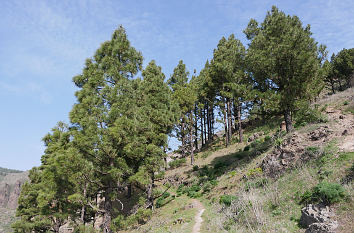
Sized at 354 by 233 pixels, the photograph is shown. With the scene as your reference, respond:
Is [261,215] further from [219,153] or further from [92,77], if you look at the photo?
[219,153]

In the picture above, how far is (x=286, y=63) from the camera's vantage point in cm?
1577

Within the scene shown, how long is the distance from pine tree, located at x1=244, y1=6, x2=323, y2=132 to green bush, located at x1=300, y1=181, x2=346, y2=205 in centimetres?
855

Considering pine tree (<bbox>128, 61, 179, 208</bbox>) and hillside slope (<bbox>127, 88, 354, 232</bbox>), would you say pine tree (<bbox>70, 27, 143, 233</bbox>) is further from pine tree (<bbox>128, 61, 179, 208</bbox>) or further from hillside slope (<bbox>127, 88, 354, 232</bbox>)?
hillside slope (<bbox>127, 88, 354, 232</bbox>)

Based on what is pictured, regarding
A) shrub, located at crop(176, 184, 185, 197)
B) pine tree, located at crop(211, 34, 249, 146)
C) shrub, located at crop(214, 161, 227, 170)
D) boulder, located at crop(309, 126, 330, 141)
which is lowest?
shrub, located at crop(176, 184, 185, 197)

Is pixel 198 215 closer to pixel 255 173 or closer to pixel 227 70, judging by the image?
pixel 255 173

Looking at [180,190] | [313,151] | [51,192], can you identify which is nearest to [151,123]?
[51,192]

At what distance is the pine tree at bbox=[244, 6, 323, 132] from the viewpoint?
15.1m

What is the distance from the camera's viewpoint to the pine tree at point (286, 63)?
15125mm

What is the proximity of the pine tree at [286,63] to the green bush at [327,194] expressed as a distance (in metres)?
8.55

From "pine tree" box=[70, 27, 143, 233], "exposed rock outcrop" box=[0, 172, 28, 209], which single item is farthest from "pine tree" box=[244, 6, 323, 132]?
"exposed rock outcrop" box=[0, 172, 28, 209]

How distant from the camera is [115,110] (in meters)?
11.8

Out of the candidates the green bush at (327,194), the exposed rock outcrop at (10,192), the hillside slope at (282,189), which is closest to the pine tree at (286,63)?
the hillside slope at (282,189)

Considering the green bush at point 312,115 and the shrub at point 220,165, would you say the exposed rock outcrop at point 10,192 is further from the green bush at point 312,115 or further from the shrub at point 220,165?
the green bush at point 312,115

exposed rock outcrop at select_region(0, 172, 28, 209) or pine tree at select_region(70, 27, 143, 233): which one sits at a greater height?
pine tree at select_region(70, 27, 143, 233)
